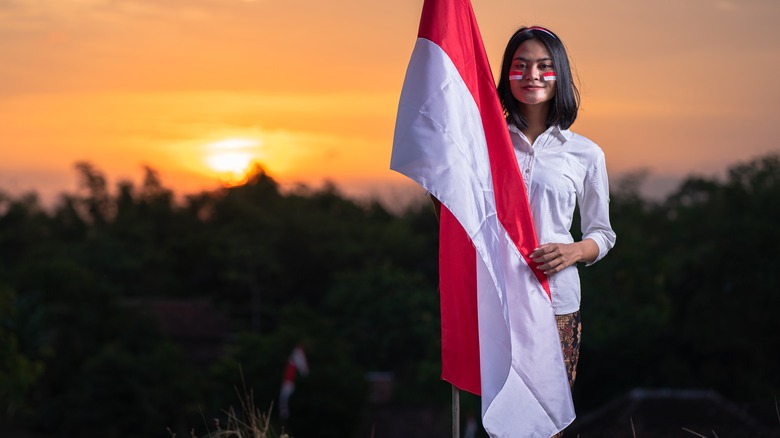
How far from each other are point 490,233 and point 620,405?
28897mm

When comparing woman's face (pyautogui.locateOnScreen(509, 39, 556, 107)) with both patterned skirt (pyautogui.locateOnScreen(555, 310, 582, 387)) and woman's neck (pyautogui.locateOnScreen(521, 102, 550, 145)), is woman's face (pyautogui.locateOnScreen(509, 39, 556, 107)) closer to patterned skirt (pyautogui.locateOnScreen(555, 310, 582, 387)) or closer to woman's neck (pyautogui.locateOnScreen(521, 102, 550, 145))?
woman's neck (pyautogui.locateOnScreen(521, 102, 550, 145))

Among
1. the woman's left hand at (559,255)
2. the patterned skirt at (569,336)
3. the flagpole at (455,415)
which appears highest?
the woman's left hand at (559,255)

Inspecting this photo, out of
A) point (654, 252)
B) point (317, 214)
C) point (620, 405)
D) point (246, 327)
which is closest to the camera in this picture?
point (620, 405)

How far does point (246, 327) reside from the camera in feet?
167

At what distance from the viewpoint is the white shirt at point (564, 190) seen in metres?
3.28

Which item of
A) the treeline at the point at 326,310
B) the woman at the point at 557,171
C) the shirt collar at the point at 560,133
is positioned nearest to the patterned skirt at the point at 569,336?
the woman at the point at 557,171

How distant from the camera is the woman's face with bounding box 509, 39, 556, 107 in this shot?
3361 millimetres

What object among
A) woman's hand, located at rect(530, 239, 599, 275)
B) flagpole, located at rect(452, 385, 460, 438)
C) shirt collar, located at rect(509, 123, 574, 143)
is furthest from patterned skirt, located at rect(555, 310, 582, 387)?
shirt collar, located at rect(509, 123, 574, 143)

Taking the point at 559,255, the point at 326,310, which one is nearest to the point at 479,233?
the point at 559,255

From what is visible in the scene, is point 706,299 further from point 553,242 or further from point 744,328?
point 553,242

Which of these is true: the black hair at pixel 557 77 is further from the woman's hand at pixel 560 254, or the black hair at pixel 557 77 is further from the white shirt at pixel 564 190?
the woman's hand at pixel 560 254

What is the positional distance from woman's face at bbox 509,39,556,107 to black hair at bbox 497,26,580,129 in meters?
0.02

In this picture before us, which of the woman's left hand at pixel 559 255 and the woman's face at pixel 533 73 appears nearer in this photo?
the woman's left hand at pixel 559 255

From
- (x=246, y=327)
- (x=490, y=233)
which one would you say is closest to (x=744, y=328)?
(x=246, y=327)
